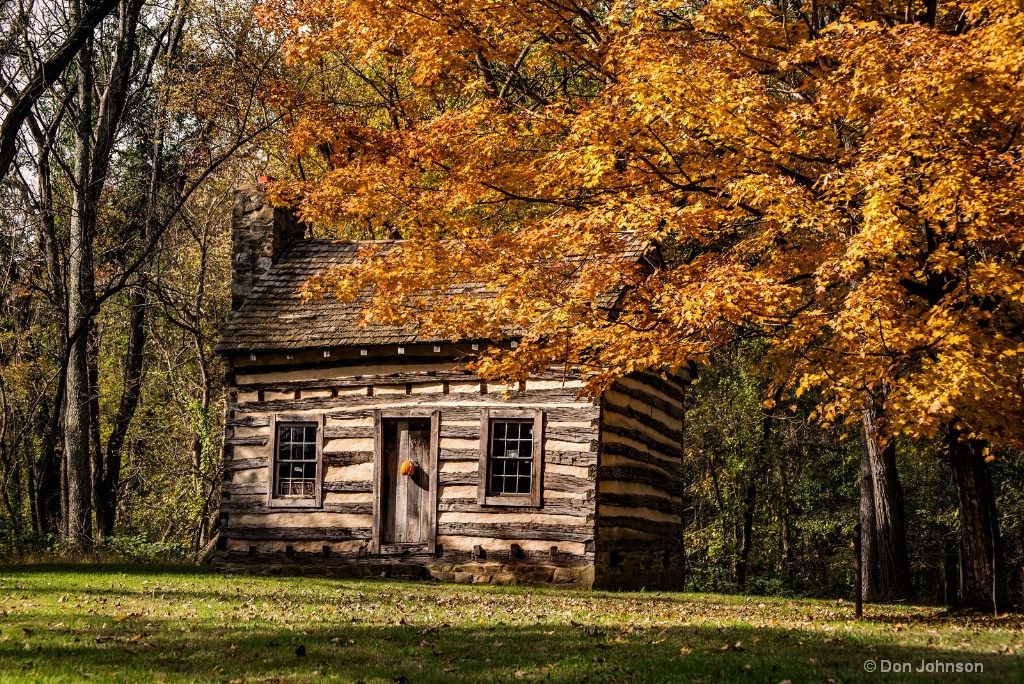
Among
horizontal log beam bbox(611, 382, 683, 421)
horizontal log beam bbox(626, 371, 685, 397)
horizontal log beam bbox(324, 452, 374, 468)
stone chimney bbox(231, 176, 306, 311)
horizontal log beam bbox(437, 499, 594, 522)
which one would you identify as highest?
stone chimney bbox(231, 176, 306, 311)

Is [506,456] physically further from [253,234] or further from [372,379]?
[253,234]

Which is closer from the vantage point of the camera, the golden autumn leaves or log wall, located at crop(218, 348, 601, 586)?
the golden autumn leaves

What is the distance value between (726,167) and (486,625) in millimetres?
5915

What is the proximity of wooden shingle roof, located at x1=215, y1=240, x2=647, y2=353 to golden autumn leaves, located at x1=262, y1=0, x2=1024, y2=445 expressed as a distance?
1.05 meters

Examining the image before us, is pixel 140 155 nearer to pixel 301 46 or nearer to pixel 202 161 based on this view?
pixel 202 161

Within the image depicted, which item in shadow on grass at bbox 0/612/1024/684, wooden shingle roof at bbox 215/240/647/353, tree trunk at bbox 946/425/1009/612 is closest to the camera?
shadow on grass at bbox 0/612/1024/684

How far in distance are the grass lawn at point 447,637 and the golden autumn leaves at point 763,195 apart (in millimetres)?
2483

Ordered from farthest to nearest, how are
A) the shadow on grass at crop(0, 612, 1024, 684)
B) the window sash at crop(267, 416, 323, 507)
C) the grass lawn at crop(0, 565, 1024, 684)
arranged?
the window sash at crop(267, 416, 323, 507) → the grass lawn at crop(0, 565, 1024, 684) → the shadow on grass at crop(0, 612, 1024, 684)

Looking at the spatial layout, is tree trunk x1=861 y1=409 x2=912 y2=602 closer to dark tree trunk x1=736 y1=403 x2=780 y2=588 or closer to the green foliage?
dark tree trunk x1=736 y1=403 x2=780 y2=588

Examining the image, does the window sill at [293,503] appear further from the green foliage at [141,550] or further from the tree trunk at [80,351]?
the tree trunk at [80,351]

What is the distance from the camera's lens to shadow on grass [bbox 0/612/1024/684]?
7980 mm

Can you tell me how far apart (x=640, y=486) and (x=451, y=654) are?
31.0 ft

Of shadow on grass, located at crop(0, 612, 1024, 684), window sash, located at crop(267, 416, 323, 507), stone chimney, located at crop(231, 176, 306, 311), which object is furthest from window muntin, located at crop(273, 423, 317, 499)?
shadow on grass, located at crop(0, 612, 1024, 684)

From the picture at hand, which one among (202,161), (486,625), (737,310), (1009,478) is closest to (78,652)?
(486,625)
